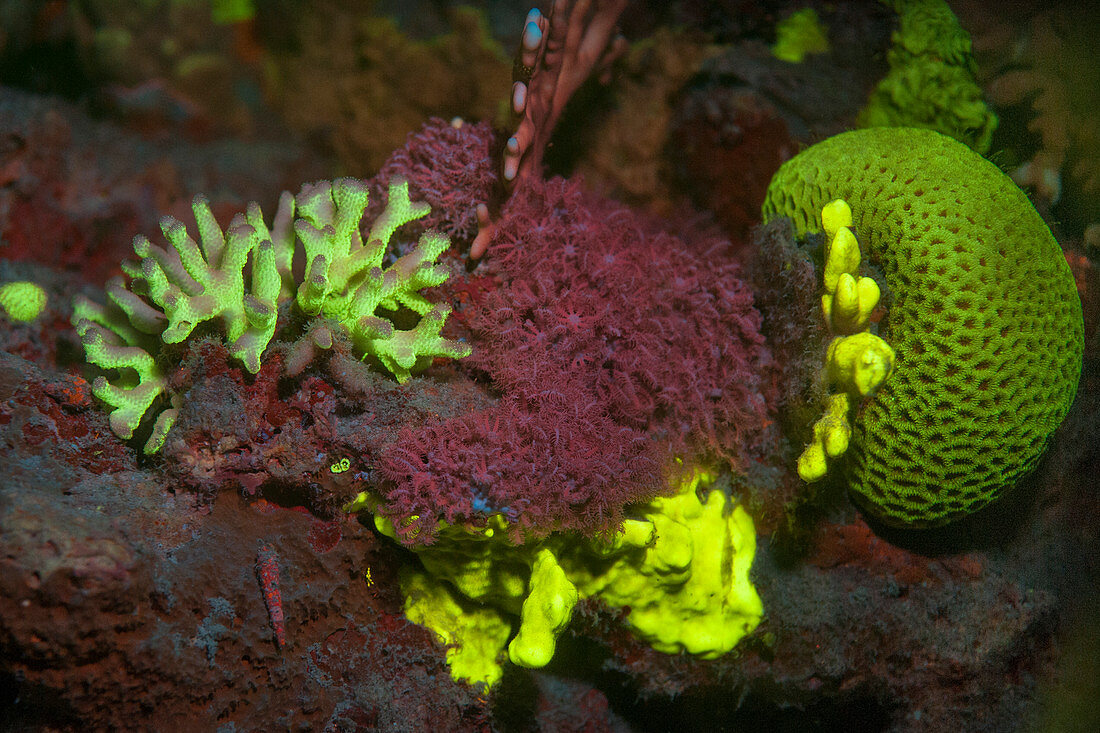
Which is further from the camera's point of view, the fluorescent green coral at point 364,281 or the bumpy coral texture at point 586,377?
the fluorescent green coral at point 364,281

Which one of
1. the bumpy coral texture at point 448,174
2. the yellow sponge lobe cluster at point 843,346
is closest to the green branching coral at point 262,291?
the bumpy coral texture at point 448,174

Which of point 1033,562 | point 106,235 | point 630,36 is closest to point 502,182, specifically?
point 630,36

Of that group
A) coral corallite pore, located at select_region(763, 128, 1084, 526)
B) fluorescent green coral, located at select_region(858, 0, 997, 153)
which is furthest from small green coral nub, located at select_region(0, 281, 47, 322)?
fluorescent green coral, located at select_region(858, 0, 997, 153)

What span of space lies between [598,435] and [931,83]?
276 centimetres

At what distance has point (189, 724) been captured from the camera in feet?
6.24

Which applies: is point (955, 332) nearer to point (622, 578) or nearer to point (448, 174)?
point (622, 578)

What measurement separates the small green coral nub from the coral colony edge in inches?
2.2

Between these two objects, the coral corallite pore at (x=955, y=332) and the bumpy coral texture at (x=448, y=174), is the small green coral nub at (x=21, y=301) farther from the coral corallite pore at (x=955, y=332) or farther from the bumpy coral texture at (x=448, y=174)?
the coral corallite pore at (x=955, y=332)

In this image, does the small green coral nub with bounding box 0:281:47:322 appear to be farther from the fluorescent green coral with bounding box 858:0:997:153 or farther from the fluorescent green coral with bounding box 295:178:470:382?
the fluorescent green coral with bounding box 858:0:997:153

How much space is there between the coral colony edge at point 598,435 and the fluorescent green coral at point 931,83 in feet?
0.06

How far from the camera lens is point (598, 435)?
2182mm

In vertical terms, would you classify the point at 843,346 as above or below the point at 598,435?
above

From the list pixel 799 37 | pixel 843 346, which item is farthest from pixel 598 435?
pixel 799 37

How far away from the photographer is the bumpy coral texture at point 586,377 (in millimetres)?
1986
